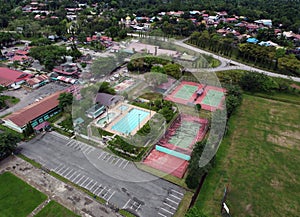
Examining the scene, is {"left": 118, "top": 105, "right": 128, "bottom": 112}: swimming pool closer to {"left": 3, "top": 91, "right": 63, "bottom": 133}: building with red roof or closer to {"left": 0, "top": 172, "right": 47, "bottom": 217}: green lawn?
{"left": 3, "top": 91, "right": 63, "bottom": 133}: building with red roof

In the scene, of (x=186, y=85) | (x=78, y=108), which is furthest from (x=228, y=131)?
(x=78, y=108)

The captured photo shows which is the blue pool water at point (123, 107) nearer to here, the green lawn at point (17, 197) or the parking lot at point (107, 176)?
the parking lot at point (107, 176)

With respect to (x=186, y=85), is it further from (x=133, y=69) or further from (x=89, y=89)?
(x=89, y=89)

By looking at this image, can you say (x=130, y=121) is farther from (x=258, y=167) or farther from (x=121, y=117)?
(x=258, y=167)

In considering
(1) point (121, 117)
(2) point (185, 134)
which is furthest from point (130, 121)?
(2) point (185, 134)

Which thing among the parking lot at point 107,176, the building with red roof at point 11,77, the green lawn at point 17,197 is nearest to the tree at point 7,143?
the parking lot at point 107,176

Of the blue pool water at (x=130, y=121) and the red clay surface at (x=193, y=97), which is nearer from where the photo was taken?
the blue pool water at (x=130, y=121)

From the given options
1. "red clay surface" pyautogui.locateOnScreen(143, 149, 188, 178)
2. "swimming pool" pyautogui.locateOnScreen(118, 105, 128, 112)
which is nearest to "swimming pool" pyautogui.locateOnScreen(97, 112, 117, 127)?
"swimming pool" pyautogui.locateOnScreen(118, 105, 128, 112)
